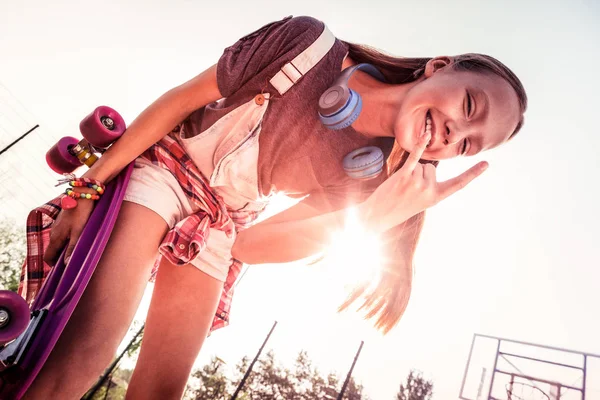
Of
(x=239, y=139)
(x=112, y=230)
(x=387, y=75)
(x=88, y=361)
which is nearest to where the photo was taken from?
(x=88, y=361)

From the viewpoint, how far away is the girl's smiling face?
1850 mm

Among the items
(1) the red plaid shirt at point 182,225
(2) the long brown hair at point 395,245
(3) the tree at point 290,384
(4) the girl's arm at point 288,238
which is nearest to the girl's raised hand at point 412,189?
(4) the girl's arm at point 288,238

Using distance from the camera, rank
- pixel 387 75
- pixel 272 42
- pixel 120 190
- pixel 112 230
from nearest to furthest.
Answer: pixel 112 230 → pixel 120 190 → pixel 272 42 → pixel 387 75

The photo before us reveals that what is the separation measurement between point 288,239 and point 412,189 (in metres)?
0.77

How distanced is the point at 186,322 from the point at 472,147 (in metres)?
1.94

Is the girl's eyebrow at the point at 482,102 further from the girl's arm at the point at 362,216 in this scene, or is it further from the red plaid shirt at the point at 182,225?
the red plaid shirt at the point at 182,225

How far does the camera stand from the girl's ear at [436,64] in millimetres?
2111

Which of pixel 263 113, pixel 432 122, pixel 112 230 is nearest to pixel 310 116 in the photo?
pixel 263 113

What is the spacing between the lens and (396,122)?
199cm

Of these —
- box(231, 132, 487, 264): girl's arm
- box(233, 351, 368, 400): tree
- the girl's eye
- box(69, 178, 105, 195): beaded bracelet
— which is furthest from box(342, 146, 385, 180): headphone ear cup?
box(233, 351, 368, 400): tree

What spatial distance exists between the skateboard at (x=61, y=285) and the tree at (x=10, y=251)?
36362 mm

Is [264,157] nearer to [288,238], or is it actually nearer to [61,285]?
[288,238]

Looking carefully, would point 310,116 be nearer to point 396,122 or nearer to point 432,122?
point 396,122

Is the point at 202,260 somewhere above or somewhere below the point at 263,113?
below
